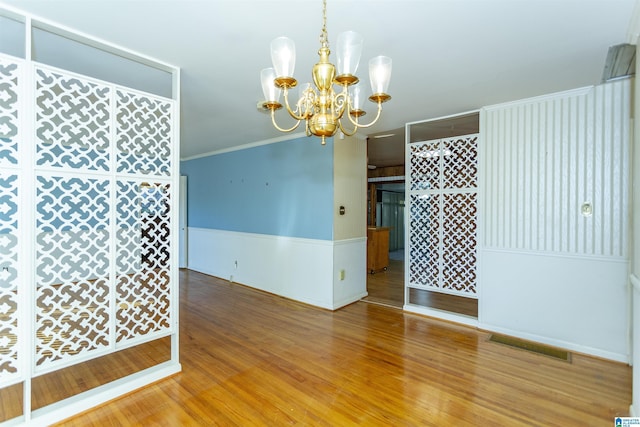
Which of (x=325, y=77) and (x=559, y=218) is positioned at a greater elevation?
(x=325, y=77)

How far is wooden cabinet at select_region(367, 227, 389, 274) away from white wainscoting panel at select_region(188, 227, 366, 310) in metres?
1.78

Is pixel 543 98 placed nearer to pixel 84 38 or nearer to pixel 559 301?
pixel 559 301

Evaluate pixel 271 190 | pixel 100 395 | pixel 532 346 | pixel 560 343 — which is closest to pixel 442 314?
pixel 532 346

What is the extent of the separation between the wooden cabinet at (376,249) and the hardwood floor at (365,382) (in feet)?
9.41

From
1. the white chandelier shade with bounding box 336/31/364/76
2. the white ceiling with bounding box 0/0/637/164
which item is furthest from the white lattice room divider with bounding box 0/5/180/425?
the white chandelier shade with bounding box 336/31/364/76

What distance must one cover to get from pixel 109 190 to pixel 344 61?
184 cm

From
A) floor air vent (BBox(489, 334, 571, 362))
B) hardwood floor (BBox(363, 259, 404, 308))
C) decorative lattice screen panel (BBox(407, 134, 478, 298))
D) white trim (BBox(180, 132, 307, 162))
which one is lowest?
floor air vent (BBox(489, 334, 571, 362))

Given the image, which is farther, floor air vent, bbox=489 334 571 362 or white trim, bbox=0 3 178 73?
floor air vent, bbox=489 334 571 362

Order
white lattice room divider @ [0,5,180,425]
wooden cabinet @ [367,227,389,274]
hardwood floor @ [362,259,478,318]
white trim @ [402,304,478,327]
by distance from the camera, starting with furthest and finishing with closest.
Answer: wooden cabinet @ [367,227,389,274]
hardwood floor @ [362,259,478,318]
white trim @ [402,304,478,327]
white lattice room divider @ [0,5,180,425]

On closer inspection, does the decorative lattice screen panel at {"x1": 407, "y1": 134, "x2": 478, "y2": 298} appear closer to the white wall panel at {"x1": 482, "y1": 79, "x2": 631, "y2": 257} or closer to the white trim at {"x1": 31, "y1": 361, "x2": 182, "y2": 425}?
the white wall panel at {"x1": 482, "y1": 79, "x2": 631, "y2": 257}

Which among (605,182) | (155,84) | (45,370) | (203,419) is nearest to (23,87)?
(155,84)

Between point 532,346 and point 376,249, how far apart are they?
12.0 ft

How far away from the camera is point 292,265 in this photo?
15.2 feet

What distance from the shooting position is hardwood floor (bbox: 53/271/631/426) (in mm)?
2049
